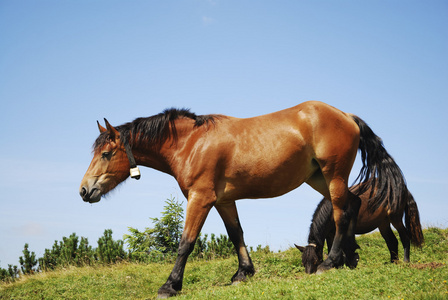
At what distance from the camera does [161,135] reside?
6.78 m

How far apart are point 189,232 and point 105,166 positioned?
6.11 feet

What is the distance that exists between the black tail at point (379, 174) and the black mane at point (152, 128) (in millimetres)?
2828

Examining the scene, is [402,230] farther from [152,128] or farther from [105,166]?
[105,166]

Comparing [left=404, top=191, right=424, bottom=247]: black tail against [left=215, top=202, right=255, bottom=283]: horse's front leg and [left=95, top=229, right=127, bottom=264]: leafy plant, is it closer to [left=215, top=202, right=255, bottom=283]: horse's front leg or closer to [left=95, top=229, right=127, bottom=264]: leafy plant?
[left=215, top=202, right=255, bottom=283]: horse's front leg

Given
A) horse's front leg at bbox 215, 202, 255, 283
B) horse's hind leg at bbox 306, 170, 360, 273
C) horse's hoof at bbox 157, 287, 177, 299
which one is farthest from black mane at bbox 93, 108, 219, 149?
horse's hoof at bbox 157, 287, 177, 299

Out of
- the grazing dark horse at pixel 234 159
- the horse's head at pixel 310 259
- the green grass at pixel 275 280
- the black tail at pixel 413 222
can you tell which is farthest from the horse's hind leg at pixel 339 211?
the black tail at pixel 413 222

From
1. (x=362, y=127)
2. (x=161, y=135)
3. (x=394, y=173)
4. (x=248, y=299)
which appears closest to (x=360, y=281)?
(x=248, y=299)

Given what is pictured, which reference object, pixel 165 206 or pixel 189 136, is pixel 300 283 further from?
pixel 165 206

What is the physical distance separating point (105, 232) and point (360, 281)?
447 inches

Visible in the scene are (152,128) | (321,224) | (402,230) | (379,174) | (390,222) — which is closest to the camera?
(152,128)

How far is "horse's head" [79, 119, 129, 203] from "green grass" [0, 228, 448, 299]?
2173mm

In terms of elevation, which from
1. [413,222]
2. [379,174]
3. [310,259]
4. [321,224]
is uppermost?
[379,174]

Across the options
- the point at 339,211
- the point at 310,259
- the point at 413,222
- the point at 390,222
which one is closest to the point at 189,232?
the point at 339,211

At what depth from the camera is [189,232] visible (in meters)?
6.10
